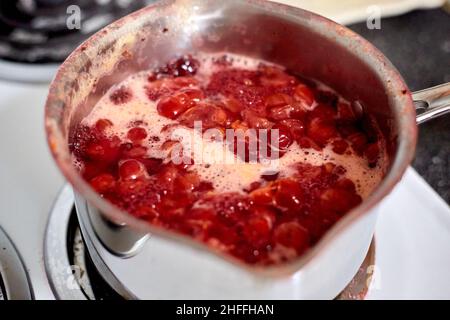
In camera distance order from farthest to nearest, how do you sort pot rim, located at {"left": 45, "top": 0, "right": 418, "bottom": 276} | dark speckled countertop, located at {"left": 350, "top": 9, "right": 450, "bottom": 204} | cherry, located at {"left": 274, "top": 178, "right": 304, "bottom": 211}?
dark speckled countertop, located at {"left": 350, "top": 9, "right": 450, "bottom": 204}, cherry, located at {"left": 274, "top": 178, "right": 304, "bottom": 211}, pot rim, located at {"left": 45, "top": 0, "right": 418, "bottom": 276}

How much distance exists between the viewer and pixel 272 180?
65 centimetres

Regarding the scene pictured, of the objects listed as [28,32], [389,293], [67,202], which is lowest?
[389,293]

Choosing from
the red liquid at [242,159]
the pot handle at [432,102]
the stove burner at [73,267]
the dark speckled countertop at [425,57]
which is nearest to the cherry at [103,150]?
the red liquid at [242,159]

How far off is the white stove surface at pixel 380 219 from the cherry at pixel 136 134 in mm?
136

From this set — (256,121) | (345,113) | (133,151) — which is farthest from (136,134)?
(345,113)

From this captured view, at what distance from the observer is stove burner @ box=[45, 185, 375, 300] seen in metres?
0.67

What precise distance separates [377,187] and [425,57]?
1.89 feet

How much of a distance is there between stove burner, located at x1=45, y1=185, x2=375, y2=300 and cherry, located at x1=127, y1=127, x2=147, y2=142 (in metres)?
0.12

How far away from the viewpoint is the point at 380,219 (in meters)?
0.76

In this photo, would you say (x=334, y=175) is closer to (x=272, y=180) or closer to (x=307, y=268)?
(x=272, y=180)

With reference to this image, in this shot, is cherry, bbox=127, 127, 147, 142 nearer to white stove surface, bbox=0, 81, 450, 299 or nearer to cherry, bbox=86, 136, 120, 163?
cherry, bbox=86, 136, 120, 163

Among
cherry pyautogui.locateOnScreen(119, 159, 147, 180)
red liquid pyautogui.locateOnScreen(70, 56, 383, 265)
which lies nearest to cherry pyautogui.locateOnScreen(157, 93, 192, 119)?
red liquid pyautogui.locateOnScreen(70, 56, 383, 265)
